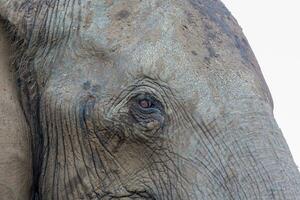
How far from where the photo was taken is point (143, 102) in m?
6.44

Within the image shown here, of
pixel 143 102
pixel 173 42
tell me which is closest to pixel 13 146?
pixel 143 102

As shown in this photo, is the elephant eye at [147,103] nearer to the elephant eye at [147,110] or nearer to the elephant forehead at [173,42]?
the elephant eye at [147,110]

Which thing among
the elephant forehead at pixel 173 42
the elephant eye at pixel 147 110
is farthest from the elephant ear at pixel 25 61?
the elephant eye at pixel 147 110

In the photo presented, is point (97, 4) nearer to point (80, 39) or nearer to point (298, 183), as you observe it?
point (80, 39)

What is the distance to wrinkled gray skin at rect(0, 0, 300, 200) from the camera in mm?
6270

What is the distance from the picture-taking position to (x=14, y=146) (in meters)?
6.47

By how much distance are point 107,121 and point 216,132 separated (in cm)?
46

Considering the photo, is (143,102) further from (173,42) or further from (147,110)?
(173,42)

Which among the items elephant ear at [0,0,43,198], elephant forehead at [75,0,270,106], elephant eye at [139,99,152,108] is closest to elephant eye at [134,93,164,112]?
elephant eye at [139,99,152,108]

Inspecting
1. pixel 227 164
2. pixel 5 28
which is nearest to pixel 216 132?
pixel 227 164

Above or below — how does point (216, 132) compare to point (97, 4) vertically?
below

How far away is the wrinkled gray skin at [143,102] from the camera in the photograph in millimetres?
6270

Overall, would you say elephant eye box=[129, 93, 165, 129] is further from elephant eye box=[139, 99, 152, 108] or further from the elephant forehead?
the elephant forehead

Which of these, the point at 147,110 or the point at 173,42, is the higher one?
the point at 173,42
